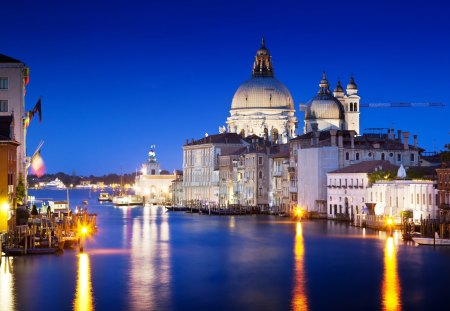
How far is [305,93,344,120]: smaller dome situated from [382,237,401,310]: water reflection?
161 ft

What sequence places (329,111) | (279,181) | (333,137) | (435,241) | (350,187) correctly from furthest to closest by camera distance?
(329,111) → (279,181) → (333,137) → (350,187) → (435,241)

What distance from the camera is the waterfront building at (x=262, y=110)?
10431 cm

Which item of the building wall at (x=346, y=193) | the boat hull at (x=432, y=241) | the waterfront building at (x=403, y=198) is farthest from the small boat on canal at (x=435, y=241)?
the building wall at (x=346, y=193)

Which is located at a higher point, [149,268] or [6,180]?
[6,180]

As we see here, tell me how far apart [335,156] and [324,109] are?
24097mm

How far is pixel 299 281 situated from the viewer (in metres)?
31.3

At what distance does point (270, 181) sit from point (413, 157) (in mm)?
15886

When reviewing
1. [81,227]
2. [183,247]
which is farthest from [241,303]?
[81,227]

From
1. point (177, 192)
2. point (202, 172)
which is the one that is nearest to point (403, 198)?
point (202, 172)

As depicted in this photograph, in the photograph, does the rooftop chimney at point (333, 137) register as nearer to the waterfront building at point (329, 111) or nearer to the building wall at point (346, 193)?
the building wall at point (346, 193)

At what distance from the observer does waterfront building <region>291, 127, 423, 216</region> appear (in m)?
66.6

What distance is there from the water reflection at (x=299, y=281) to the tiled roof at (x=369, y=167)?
14203mm

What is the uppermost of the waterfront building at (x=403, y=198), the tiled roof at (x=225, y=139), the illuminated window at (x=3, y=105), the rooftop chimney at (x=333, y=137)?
the tiled roof at (x=225, y=139)

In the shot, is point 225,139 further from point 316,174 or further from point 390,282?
point 390,282
